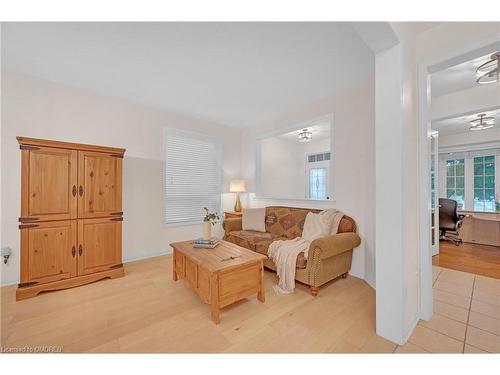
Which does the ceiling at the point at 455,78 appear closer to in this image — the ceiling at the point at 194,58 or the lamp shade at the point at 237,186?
the ceiling at the point at 194,58

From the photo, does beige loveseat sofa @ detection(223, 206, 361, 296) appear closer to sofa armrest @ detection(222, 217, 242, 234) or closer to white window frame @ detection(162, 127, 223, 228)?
sofa armrest @ detection(222, 217, 242, 234)

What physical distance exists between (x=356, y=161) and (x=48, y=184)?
12.4ft

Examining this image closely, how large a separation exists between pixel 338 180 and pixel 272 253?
4.78ft

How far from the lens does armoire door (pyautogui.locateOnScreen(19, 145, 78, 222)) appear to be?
7.33 feet

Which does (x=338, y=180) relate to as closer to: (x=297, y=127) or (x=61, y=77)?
(x=297, y=127)

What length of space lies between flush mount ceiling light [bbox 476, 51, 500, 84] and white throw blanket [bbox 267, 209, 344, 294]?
91.3 inches

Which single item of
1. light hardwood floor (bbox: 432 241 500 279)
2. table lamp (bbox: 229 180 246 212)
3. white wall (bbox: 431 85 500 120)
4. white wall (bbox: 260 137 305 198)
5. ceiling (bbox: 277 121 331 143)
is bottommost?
light hardwood floor (bbox: 432 241 500 279)

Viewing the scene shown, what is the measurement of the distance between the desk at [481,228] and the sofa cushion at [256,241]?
453 centimetres

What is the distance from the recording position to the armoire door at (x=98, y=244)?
2531 millimetres

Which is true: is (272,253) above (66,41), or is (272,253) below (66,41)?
below

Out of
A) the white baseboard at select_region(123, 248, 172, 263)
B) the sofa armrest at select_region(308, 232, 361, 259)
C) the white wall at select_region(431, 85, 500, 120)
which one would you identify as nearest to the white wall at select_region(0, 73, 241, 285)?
the white baseboard at select_region(123, 248, 172, 263)
